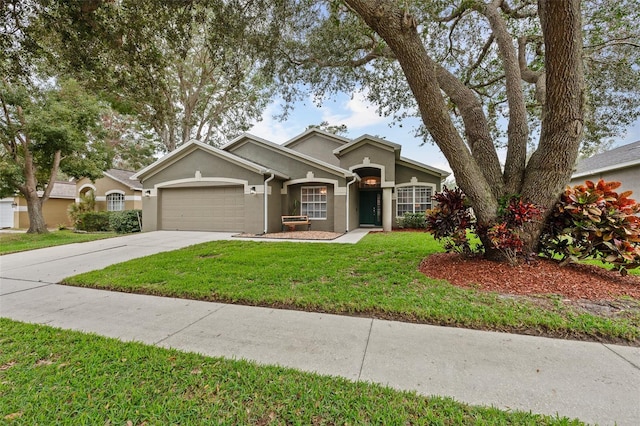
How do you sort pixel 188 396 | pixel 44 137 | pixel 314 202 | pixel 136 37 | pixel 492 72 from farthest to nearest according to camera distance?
pixel 314 202 < pixel 44 137 < pixel 492 72 < pixel 136 37 < pixel 188 396

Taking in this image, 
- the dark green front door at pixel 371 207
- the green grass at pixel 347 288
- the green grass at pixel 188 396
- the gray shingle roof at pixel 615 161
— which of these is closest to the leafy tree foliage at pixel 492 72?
the green grass at pixel 347 288

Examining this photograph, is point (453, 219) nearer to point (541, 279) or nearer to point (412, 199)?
point (541, 279)

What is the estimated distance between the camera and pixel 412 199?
14.7m

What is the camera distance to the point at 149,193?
13500 millimetres

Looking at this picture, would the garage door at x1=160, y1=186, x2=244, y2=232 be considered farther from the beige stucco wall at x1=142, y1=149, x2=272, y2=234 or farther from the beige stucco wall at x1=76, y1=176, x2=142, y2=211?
the beige stucco wall at x1=76, y1=176, x2=142, y2=211

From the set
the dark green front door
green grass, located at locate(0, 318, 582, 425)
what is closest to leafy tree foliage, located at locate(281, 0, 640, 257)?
green grass, located at locate(0, 318, 582, 425)

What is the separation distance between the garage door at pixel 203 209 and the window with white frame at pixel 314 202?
9.96ft

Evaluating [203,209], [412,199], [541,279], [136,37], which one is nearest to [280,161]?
[203,209]

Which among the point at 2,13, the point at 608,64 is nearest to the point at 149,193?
the point at 2,13

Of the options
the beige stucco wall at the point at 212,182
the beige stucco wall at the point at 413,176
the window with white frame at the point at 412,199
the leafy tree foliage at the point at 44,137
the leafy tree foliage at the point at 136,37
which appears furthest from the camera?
the window with white frame at the point at 412,199

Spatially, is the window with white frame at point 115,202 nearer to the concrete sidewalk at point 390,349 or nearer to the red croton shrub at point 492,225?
the concrete sidewalk at point 390,349

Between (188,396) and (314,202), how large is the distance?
451 inches

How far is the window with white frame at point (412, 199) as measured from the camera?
47.3 feet

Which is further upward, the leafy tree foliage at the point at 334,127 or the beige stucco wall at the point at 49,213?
the leafy tree foliage at the point at 334,127
